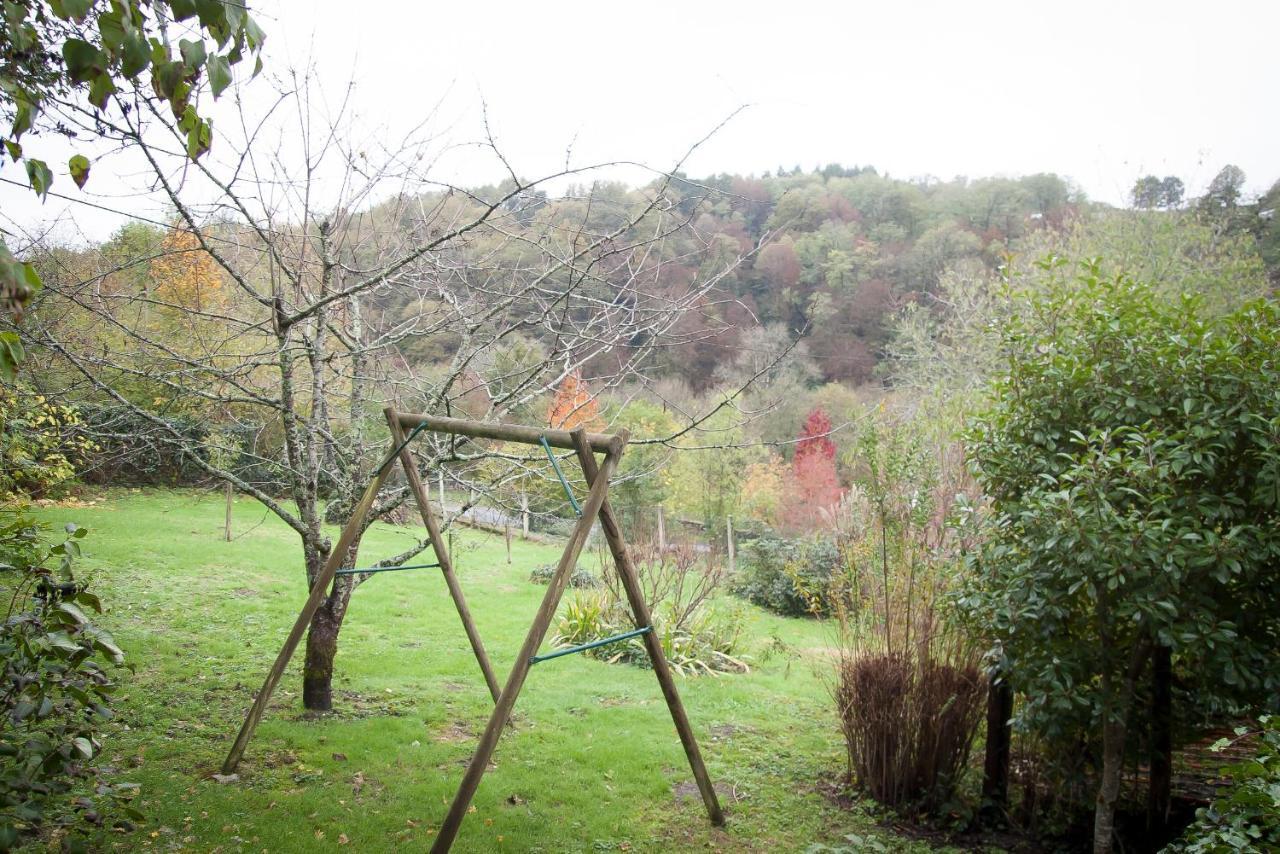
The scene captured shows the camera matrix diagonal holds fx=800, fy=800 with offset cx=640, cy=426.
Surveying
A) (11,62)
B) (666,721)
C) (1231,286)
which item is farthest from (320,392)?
(1231,286)

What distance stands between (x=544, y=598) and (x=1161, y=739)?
2.92 metres

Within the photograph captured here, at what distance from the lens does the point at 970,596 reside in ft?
12.5

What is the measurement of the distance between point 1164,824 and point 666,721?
3001 millimetres

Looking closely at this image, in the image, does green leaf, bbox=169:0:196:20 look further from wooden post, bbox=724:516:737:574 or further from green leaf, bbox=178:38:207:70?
wooden post, bbox=724:516:737:574

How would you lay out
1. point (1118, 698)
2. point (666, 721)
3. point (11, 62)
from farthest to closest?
point (666, 721), point (1118, 698), point (11, 62)

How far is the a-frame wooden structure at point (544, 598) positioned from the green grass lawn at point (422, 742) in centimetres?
37

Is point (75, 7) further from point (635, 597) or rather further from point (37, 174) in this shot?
point (635, 597)

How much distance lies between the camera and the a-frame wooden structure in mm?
2783

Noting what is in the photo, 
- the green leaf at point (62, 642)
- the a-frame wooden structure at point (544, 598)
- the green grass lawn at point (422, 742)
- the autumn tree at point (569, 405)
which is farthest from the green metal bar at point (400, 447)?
the green leaf at point (62, 642)

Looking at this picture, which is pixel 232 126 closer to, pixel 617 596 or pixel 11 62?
pixel 11 62

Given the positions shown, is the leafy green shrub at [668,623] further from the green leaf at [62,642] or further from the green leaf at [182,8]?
the green leaf at [182,8]

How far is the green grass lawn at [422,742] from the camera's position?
3523 mm


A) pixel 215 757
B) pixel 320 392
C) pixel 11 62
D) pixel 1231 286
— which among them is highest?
pixel 1231 286

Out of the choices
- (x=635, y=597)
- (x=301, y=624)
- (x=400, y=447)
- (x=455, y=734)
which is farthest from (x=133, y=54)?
(x=455, y=734)
